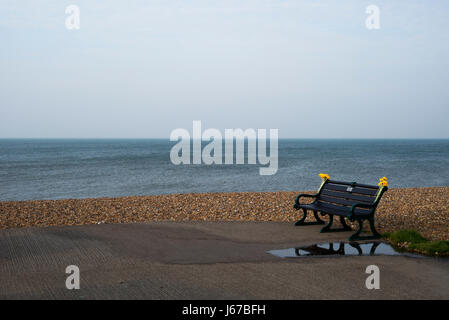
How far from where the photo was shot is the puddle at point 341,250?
6176 millimetres

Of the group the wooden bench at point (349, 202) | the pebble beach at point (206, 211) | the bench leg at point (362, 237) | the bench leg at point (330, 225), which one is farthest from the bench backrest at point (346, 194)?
the pebble beach at point (206, 211)

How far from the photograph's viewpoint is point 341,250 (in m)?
6.44

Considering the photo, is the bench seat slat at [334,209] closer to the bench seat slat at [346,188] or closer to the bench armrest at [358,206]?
the bench armrest at [358,206]

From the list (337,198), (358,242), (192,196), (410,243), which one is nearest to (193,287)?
(358,242)

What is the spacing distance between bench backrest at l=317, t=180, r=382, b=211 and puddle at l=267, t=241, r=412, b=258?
0.87 metres

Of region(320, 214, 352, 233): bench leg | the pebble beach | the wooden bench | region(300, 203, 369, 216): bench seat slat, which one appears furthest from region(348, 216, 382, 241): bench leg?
the pebble beach

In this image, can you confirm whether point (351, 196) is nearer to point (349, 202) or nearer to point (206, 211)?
point (349, 202)

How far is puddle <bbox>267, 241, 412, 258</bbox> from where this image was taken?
6.18m

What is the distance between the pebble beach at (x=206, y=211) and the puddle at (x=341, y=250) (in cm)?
158

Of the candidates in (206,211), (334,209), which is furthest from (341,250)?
(206,211)

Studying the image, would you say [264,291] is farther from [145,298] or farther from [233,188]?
[233,188]

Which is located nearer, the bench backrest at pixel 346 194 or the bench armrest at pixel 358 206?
the bench armrest at pixel 358 206

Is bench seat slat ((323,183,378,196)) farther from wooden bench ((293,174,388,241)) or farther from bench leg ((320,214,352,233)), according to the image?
bench leg ((320,214,352,233))

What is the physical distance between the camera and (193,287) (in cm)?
456
